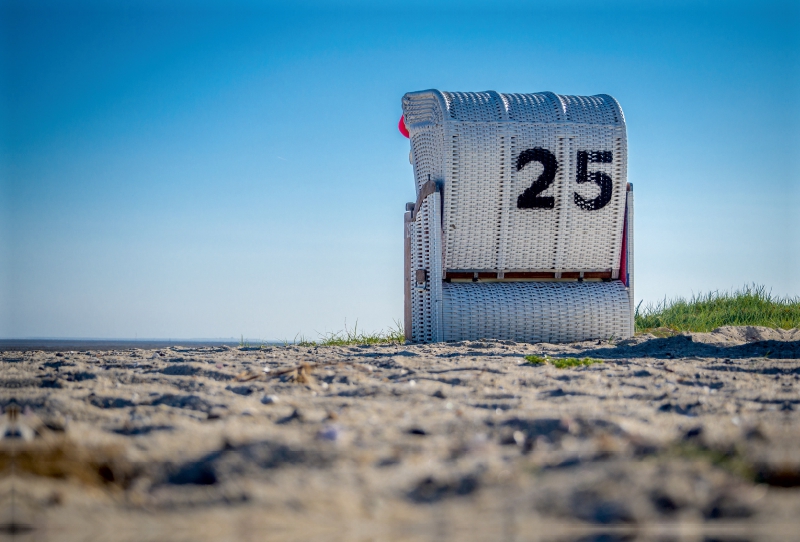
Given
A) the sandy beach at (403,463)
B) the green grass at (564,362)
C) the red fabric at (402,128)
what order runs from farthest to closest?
the red fabric at (402,128) → the green grass at (564,362) → the sandy beach at (403,463)

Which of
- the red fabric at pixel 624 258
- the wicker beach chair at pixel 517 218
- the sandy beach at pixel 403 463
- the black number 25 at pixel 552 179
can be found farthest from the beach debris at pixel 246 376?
the red fabric at pixel 624 258

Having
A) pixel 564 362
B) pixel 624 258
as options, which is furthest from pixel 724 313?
pixel 564 362

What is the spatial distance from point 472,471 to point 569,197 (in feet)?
17.3

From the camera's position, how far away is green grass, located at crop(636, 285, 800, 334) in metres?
8.32

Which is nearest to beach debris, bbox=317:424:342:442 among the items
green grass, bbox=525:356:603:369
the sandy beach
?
the sandy beach

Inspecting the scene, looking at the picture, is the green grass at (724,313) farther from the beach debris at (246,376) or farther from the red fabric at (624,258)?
the beach debris at (246,376)

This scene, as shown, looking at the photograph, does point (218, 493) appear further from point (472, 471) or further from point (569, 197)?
point (569, 197)

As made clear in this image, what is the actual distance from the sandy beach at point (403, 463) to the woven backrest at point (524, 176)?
11.8 ft

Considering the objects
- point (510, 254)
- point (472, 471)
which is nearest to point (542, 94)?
point (510, 254)

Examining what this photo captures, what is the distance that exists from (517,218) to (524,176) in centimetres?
42

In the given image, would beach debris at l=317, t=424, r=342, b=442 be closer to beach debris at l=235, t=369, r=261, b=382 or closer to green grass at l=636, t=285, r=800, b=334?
beach debris at l=235, t=369, r=261, b=382

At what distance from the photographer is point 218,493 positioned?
1211 mm

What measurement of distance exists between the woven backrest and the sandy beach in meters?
3.59

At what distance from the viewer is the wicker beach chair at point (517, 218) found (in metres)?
5.98
